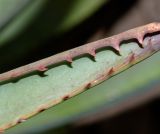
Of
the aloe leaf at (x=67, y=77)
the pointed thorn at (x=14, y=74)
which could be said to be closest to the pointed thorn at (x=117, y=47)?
the aloe leaf at (x=67, y=77)

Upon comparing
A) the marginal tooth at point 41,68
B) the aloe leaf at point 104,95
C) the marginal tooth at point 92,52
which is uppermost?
the marginal tooth at point 92,52

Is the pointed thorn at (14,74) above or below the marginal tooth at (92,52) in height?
below

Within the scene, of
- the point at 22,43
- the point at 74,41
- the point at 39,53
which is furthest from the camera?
the point at 74,41

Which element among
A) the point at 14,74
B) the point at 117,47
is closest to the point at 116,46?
the point at 117,47

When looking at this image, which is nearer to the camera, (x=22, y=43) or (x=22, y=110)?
(x=22, y=110)

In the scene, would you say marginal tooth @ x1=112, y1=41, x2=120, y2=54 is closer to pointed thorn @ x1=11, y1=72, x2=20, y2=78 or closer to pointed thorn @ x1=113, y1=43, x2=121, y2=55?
pointed thorn @ x1=113, y1=43, x2=121, y2=55

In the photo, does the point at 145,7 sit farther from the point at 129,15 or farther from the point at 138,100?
the point at 138,100

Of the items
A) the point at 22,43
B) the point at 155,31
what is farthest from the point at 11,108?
the point at 22,43

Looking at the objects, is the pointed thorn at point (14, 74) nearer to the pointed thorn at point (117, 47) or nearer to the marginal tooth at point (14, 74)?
the marginal tooth at point (14, 74)
